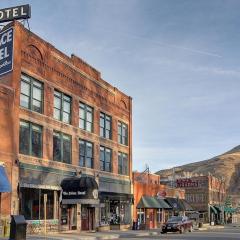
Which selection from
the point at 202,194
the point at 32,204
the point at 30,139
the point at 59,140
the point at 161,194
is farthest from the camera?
the point at 202,194

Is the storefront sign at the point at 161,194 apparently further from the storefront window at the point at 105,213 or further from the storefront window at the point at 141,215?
A: the storefront window at the point at 105,213

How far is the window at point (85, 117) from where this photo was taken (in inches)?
1766

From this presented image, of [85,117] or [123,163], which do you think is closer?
[85,117]

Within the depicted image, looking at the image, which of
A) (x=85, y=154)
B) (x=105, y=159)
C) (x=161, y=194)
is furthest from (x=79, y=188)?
(x=161, y=194)

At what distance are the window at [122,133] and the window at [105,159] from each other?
324cm

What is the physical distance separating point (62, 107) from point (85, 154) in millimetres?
5405

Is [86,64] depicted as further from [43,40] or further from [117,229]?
[117,229]

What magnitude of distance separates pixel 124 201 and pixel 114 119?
7934mm

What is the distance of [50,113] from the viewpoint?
39656mm

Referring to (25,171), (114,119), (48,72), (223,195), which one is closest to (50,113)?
(48,72)

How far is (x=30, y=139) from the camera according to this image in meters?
37.0

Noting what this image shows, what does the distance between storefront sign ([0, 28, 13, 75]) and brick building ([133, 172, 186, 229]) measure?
23.7 metres

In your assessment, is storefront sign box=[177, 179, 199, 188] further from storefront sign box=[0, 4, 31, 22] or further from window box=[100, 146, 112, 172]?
storefront sign box=[0, 4, 31, 22]

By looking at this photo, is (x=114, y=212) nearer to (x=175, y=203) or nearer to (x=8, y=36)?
(x=175, y=203)
